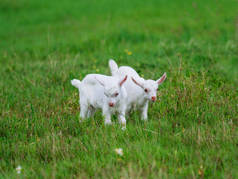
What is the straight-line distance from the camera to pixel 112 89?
13.0ft

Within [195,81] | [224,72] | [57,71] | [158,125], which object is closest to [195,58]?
[224,72]

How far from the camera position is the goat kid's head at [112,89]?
397 cm

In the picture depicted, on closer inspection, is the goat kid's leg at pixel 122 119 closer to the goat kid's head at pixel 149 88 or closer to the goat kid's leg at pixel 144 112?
the goat kid's leg at pixel 144 112

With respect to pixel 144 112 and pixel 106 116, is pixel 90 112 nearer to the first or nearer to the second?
pixel 106 116

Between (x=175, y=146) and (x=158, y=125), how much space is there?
0.52 meters

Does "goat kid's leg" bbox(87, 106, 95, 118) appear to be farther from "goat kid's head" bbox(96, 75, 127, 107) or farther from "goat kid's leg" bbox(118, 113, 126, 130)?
"goat kid's head" bbox(96, 75, 127, 107)

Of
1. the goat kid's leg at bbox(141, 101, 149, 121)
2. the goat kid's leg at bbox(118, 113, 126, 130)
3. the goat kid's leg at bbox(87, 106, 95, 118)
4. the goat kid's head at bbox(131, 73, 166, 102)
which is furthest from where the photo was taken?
the goat kid's leg at bbox(87, 106, 95, 118)

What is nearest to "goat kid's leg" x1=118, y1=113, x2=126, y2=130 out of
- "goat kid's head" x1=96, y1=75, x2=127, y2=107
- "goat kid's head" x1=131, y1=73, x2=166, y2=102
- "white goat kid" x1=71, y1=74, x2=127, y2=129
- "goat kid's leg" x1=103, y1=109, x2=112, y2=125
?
"white goat kid" x1=71, y1=74, x2=127, y2=129

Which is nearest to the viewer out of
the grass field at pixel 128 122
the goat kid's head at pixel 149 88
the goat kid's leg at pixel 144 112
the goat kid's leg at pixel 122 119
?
the grass field at pixel 128 122

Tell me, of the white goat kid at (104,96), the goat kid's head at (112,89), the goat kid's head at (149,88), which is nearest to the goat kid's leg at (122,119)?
the white goat kid at (104,96)

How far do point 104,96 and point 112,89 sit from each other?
33 centimetres

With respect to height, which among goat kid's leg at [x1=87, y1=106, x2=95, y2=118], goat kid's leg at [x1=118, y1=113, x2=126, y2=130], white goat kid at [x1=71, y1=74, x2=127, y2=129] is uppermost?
white goat kid at [x1=71, y1=74, x2=127, y2=129]

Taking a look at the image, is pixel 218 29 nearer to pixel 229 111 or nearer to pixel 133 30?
pixel 133 30

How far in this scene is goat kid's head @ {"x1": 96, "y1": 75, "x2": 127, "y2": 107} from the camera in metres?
3.97
